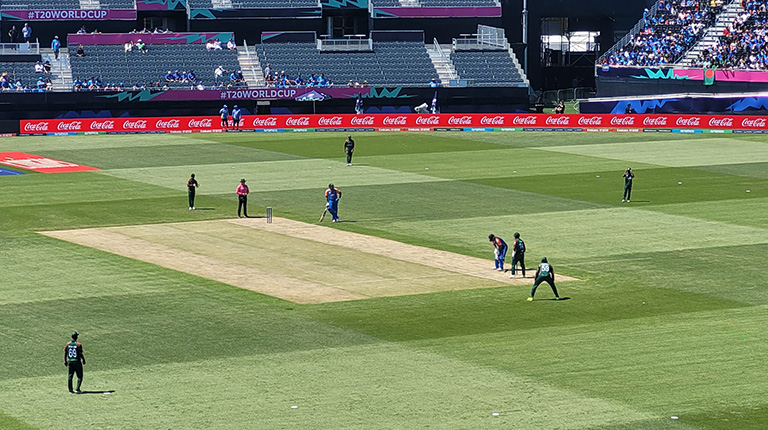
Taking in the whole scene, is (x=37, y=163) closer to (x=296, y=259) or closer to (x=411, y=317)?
(x=296, y=259)

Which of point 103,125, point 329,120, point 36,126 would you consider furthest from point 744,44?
point 36,126

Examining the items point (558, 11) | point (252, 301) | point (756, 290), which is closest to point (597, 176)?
point (756, 290)

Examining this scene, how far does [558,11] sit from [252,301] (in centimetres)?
7273

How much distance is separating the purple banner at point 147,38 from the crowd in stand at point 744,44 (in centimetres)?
3365

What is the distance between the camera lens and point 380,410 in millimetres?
23234

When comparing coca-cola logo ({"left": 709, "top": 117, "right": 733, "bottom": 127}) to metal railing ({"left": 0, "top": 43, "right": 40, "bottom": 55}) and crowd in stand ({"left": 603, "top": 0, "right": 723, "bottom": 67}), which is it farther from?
metal railing ({"left": 0, "top": 43, "right": 40, "bottom": 55})

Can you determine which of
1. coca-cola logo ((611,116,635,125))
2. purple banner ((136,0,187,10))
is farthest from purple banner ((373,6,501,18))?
coca-cola logo ((611,116,635,125))

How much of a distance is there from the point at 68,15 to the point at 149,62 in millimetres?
7632

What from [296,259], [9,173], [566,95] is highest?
[566,95]

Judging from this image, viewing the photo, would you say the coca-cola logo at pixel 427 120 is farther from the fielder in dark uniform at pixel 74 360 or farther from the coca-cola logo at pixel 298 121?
the fielder in dark uniform at pixel 74 360

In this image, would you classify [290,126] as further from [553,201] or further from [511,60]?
[553,201]

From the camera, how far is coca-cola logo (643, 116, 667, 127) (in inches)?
3152

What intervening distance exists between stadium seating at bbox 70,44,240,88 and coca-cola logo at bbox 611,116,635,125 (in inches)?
1030

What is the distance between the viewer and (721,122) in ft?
258
